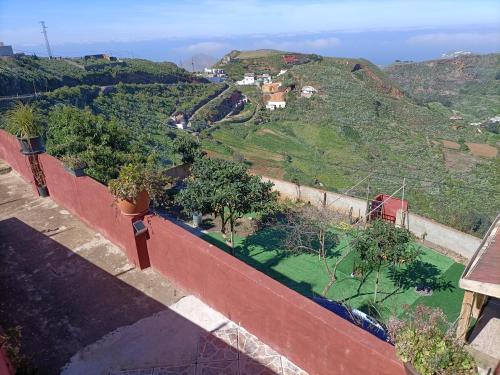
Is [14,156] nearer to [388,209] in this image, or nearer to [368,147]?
[388,209]

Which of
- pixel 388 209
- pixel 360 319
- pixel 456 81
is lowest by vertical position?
pixel 456 81

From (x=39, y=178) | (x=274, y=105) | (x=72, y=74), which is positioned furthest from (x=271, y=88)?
(x=39, y=178)

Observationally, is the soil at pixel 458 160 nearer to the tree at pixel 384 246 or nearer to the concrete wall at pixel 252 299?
the tree at pixel 384 246

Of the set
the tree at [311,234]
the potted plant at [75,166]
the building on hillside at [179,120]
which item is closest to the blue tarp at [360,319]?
the tree at [311,234]

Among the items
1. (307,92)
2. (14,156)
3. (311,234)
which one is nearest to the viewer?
(14,156)

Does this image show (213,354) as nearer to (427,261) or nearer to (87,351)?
(87,351)

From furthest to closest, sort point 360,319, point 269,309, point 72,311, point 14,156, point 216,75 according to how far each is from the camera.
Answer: point 216,75, point 14,156, point 360,319, point 72,311, point 269,309

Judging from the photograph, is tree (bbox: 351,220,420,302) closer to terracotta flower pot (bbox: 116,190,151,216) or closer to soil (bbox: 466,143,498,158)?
terracotta flower pot (bbox: 116,190,151,216)

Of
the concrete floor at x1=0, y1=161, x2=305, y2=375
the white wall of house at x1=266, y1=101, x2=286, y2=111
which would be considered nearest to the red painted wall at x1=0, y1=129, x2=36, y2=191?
the concrete floor at x1=0, y1=161, x2=305, y2=375
